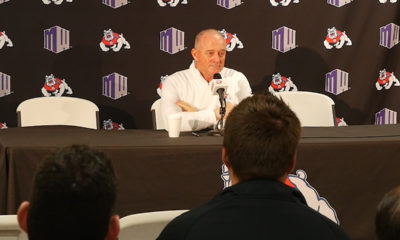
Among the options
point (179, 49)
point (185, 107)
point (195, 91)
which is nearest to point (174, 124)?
point (185, 107)

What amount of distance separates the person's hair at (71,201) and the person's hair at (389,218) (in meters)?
0.50

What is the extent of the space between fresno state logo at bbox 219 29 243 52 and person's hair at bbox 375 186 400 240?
164 inches

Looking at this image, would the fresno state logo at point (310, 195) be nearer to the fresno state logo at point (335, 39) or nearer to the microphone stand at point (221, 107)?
the microphone stand at point (221, 107)

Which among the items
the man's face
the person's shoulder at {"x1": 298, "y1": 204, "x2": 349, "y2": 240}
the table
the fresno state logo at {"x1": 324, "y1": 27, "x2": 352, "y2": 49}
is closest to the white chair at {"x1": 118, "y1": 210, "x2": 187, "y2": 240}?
the person's shoulder at {"x1": 298, "y1": 204, "x2": 349, "y2": 240}

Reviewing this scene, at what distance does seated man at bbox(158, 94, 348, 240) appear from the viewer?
4.99 ft

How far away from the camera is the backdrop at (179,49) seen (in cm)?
532

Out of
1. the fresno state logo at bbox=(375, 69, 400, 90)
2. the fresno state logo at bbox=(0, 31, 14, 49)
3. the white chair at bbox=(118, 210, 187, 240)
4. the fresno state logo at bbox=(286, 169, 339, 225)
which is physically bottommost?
the fresno state logo at bbox=(286, 169, 339, 225)

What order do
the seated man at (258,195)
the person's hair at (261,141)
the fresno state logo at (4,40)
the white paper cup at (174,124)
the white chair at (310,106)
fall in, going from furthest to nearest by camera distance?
the fresno state logo at (4,40) < the white chair at (310,106) < the white paper cup at (174,124) < the person's hair at (261,141) < the seated man at (258,195)

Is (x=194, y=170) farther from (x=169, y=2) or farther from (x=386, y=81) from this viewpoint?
(x=386, y=81)

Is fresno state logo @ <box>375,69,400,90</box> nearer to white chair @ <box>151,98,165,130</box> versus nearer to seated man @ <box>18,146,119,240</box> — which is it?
white chair @ <box>151,98,165,130</box>

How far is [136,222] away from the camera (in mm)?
1979

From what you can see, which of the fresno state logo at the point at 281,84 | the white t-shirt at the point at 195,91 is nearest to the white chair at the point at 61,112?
the white t-shirt at the point at 195,91

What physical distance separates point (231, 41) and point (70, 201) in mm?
4355

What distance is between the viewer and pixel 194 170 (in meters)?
3.35
